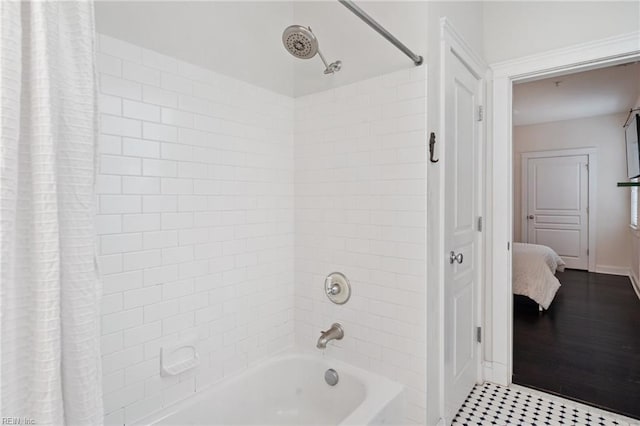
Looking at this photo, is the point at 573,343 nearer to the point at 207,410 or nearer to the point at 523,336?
the point at 523,336

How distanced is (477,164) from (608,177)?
16.7 feet

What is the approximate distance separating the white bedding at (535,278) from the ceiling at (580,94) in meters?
2.01

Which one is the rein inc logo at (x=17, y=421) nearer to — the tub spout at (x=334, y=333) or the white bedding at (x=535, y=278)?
the tub spout at (x=334, y=333)

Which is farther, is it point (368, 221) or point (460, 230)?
point (460, 230)

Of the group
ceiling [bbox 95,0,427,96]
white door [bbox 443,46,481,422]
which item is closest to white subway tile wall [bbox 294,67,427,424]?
ceiling [bbox 95,0,427,96]

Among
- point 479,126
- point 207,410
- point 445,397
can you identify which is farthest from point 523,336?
point 207,410

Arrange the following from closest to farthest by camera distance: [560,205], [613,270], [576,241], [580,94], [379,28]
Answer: [379,28] < [580,94] < [613,270] < [576,241] < [560,205]

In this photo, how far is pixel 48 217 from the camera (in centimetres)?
69

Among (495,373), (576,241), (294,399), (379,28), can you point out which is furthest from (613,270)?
(379,28)

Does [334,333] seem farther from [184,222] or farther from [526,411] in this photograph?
[526,411]

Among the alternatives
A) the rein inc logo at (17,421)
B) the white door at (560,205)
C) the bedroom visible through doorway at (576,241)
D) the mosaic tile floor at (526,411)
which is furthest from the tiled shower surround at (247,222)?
the white door at (560,205)

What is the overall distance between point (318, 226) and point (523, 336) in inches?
99.3

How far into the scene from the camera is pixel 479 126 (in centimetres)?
245

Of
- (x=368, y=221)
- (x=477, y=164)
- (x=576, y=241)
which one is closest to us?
(x=368, y=221)
